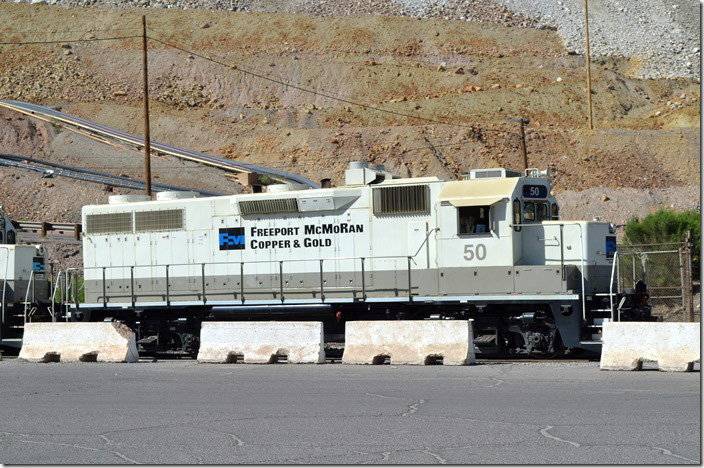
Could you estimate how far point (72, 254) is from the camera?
4000 centimetres

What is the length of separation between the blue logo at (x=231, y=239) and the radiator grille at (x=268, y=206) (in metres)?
0.46

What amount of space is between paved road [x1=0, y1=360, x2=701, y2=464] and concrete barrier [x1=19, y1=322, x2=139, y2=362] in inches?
121

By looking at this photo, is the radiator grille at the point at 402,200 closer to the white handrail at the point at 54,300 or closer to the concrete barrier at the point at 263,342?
the concrete barrier at the point at 263,342

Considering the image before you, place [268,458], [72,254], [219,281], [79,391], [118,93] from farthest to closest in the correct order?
[118,93], [72,254], [219,281], [79,391], [268,458]

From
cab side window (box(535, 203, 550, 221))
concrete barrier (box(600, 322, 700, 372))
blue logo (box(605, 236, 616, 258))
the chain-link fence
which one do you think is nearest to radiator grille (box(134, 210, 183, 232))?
cab side window (box(535, 203, 550, 221))

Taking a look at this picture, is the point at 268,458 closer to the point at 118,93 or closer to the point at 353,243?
the point at 353,243

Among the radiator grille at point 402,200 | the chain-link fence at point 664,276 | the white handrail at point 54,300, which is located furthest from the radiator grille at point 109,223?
the chain-link fence at point 664,276

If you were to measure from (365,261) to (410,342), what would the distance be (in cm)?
348

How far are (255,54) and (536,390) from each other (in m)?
74.2

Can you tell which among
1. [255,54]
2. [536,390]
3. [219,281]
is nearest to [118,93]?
[255,54]

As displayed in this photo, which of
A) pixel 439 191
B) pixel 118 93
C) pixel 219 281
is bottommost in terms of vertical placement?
pixel 219 281

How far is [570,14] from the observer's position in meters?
95.3

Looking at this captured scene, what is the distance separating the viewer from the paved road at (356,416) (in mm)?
10109

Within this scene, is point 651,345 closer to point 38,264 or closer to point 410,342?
point 410,342
